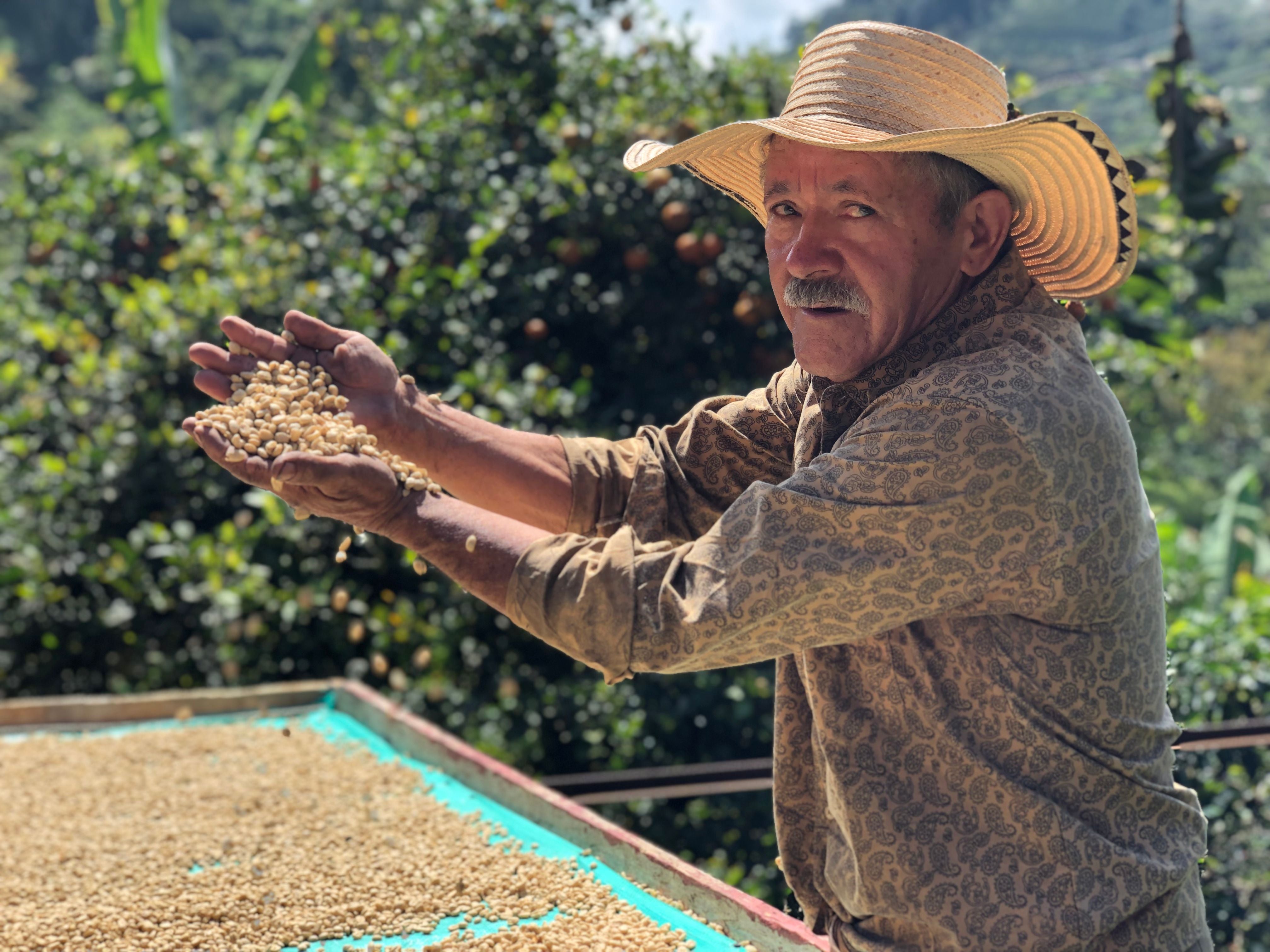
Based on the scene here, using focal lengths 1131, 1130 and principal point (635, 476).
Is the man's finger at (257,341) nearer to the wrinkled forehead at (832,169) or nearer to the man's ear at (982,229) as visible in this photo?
the wrinkled forehead at (832,169)

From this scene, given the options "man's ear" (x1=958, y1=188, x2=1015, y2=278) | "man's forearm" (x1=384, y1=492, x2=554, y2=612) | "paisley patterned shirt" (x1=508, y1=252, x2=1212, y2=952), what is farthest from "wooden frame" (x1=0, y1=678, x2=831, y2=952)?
"man's ear" (x1=958, y1=188, x2=1015, y2=278)

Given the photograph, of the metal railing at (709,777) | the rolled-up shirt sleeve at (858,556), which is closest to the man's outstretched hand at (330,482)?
the rolled-up shirt sleeve at (858,556)

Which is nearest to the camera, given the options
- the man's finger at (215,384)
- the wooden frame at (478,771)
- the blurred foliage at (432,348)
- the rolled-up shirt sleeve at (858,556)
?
the rolled-up shirt sleeve at (858,556)

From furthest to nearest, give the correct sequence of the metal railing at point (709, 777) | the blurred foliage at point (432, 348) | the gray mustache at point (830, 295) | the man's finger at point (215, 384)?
the blurred foliage at point (432, 348)
the metal railing at point (709, 777)
the man's finger at point (215, 384)
the gray mustache at point (830, 295)

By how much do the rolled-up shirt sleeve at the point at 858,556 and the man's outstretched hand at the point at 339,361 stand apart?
754 mm

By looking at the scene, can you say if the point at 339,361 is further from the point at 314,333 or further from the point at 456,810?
the point at 456,810

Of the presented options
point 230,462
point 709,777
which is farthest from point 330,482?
point 709,777

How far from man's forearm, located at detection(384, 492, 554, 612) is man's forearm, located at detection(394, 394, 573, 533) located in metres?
0.42

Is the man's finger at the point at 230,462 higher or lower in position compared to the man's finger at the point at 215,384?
lower

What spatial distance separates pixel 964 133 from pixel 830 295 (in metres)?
0.29

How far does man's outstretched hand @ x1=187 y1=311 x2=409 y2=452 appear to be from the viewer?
2.04 metres

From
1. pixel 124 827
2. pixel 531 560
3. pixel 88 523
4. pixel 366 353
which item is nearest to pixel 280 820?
pixel 124 827

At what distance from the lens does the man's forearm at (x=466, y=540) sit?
5.33 ft

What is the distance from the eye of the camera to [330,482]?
1.64m
